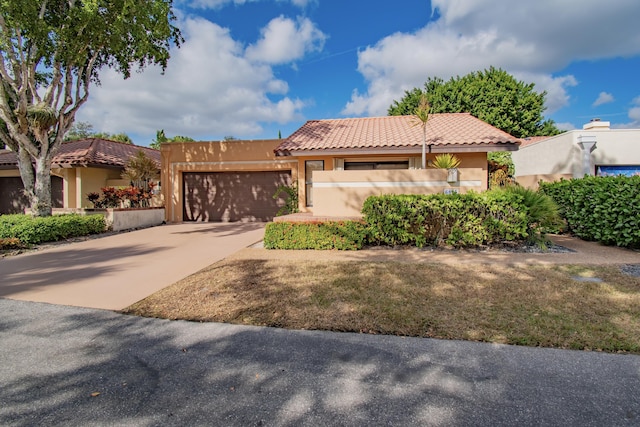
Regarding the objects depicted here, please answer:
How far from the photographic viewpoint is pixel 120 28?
10586mm

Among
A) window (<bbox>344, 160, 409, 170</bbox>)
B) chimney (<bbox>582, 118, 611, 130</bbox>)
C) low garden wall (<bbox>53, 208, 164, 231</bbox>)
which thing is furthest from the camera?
chimney (<bbox>582, 118, 611, 130</bbox>)

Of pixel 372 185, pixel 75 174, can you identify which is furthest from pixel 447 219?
pixel 75 174

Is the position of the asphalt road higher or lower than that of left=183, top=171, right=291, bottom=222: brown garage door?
lower

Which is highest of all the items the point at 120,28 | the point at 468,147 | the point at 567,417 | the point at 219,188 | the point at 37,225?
the point at 120,28

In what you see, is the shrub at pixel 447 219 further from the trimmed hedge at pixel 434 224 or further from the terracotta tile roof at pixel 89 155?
the terracotta tile roof at pixel 89 155

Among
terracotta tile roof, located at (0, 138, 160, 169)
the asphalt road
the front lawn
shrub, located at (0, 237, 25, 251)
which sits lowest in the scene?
the asphalt road

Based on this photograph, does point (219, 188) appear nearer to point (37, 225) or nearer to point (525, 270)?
point (37, 225)

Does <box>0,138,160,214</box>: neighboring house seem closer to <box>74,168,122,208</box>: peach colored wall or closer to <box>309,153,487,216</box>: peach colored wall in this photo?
<box>74,168,122,208</box>: peach colored wall

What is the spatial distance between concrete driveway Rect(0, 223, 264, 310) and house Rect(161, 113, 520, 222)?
355cm

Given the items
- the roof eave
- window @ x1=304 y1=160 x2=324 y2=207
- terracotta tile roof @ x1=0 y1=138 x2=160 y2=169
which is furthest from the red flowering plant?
window @ x1=304 y1=160 x2=324 y2=207

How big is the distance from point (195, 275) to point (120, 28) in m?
8.89

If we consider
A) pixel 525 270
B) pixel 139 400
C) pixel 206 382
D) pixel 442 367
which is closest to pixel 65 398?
pixel 139 400

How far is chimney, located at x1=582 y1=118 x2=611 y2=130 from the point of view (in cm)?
1578

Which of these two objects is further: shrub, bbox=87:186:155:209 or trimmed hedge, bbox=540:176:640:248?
shrub, bbox=87:186:155:209
